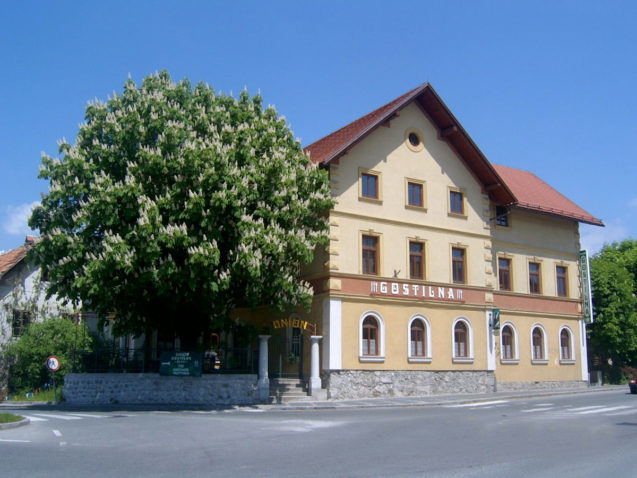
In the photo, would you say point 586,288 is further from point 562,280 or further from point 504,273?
point 504,273

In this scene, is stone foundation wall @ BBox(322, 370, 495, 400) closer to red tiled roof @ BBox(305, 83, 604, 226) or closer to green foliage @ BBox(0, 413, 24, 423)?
red tiled roof @ BBox(305, 83, 604, 226)

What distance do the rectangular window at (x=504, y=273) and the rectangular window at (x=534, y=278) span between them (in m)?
1.55

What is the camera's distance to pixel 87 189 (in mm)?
20500

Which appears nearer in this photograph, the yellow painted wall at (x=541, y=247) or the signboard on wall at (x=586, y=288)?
the yellow painted wall at (x=541, y=247)

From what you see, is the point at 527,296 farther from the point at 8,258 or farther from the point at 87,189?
the point at 8,258

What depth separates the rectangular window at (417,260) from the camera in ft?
91.4

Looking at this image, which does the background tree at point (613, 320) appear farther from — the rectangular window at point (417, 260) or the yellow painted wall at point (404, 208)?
the rectangular window at point (417, 260)

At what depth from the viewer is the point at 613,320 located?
35719 mm

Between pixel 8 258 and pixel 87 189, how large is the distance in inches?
673

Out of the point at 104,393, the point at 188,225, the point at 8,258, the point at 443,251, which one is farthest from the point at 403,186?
the point at 8,258

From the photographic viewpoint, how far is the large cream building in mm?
25719

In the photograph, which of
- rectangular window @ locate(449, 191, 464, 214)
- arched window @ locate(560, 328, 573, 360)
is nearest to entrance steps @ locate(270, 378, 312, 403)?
rectangular window @ locate(449, 191, 464, 214)

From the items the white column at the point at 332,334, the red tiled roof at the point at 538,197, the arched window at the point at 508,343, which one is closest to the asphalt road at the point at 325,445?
the white column at the point at 332,334

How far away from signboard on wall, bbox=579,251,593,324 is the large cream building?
492 millimetres
